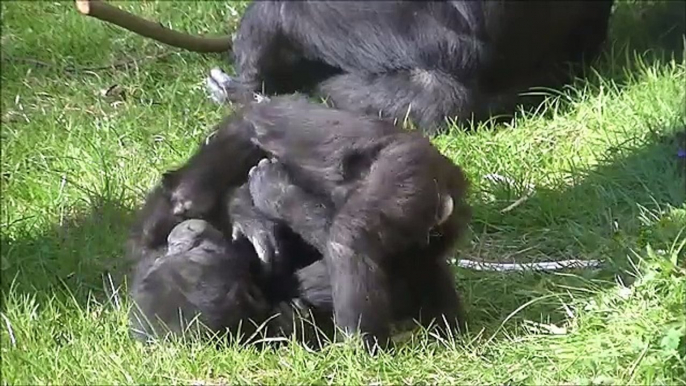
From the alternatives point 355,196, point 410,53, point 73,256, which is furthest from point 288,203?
point 410,53

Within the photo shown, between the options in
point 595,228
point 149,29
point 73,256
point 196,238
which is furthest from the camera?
point 149,29

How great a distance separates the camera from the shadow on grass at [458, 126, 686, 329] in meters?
2.70

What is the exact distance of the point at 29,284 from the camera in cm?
282

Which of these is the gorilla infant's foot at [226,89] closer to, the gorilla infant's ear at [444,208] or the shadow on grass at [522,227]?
the shadow on grass at [522,227]

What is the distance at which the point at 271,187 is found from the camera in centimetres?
244

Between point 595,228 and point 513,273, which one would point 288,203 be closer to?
point 513,273

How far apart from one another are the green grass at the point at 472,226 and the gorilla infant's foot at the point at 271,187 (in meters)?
0.30

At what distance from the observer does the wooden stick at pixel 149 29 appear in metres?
3.48

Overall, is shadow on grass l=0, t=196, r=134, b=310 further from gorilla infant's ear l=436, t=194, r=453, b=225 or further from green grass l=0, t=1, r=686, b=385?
gorilla infant's ear l=436, t=194, r=453, b=225

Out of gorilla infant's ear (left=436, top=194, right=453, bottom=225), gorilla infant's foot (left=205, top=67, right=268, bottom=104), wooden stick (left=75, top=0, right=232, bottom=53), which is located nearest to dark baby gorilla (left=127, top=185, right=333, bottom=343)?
gorilla infant's ear (left=436, top=194, right=453, bottom=225)

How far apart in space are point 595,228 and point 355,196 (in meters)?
1.03

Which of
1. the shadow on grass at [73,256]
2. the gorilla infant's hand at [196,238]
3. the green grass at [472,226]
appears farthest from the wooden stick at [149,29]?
the gorilla infant's hand at [196,238]

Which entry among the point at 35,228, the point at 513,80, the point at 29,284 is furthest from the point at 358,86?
the point at 29,284

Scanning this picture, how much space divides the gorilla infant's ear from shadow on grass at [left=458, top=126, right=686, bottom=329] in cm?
34
